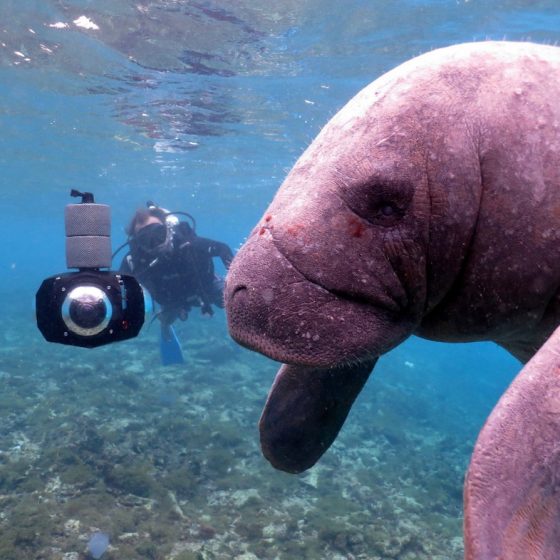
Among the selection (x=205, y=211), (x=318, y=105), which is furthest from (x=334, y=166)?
(x=205, y=211)

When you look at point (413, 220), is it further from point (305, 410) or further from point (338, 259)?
point (305, 410)

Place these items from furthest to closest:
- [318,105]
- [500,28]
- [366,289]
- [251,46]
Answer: [318,105] < [251,46] < [500,28] < [366,289]

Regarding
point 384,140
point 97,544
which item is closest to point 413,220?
point 384,140

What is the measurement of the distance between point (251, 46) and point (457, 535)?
12.1 meters

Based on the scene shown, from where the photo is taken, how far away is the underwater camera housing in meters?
3.02

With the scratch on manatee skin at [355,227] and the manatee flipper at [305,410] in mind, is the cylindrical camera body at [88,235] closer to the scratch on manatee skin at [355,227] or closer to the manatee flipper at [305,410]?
the manatee flipper at [305,410]

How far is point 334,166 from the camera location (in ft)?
5.40

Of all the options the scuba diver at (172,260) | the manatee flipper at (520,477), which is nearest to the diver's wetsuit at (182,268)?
the scuba diver at (172,260)

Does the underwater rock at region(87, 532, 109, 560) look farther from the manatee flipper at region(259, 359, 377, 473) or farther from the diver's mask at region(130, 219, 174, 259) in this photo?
the diver's mask at region(130, 219, 174, 259)

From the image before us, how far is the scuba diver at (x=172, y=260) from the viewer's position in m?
10.4

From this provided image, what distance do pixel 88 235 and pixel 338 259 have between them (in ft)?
6.48

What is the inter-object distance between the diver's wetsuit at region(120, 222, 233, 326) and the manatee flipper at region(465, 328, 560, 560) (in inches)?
371

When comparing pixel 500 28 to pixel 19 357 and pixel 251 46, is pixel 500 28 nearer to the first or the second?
pixel 251 46

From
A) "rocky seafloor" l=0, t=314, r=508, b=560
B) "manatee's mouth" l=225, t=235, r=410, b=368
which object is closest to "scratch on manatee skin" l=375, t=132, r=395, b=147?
"manatee's mouth" l=225, t=235, r=410, b=368
